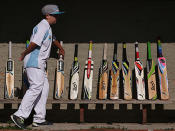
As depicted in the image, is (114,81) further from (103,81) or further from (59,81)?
(59,81)

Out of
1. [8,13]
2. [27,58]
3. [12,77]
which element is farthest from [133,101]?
[8,13]

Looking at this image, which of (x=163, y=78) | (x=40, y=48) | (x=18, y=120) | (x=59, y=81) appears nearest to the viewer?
(x=18, y=120)

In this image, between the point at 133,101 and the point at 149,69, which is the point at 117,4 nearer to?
the point at 149,69

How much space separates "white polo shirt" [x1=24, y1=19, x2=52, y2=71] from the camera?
3507 millimetres

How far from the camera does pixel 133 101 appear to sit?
400cm

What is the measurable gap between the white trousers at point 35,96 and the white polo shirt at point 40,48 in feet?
0.24

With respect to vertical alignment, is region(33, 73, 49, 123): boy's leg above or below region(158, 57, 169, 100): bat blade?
below

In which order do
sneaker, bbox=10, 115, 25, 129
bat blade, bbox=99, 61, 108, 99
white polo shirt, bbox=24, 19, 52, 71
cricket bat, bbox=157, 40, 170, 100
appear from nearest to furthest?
sneaker, bbox=10, 115, 25, 129 → white polo shirt, bbox=24, 19, 52, 71 → cricket bat, bbox=157, 40, 170, 100 → bat blade, bbox=99, 61, 108, 99

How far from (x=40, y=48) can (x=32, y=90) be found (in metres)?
0.51

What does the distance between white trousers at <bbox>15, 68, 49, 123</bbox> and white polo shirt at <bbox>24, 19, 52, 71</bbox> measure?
7 cm

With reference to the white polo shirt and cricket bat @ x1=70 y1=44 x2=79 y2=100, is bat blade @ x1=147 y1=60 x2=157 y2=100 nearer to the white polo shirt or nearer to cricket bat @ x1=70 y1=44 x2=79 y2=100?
cricket bat @ x1=70 y1=44 x2=79 y2=100

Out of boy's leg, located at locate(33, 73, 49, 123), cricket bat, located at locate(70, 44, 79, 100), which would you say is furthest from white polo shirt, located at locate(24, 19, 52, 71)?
cricket bat, located at locate(70, 44, 79, 100)

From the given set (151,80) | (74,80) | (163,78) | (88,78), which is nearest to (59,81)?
(74,80)

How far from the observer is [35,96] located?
11.6 feet
